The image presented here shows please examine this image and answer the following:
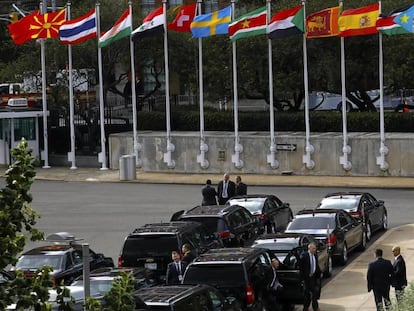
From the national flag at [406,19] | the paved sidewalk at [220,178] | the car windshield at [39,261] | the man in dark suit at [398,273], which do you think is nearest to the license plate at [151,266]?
the car windshield at [39,261]

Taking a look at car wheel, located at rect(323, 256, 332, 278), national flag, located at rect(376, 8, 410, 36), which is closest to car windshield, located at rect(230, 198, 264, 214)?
car wheel, located at rect(323, 256, 332, 278)

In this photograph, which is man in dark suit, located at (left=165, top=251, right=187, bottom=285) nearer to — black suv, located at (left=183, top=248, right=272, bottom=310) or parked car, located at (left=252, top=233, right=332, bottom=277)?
black suv, located at (left=183, top=248, right=272, bottom=310)

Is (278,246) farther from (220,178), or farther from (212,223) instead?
(220,178)

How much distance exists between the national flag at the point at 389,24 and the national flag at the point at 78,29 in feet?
40.7

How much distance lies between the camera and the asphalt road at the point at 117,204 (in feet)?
95.7

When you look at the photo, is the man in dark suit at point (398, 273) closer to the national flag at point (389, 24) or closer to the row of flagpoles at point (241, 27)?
the row of flagpoles at point (241, 27)

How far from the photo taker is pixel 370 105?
4903 cm

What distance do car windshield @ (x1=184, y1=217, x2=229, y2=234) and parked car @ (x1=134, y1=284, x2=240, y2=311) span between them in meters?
7.08

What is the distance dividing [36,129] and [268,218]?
23.7 metres

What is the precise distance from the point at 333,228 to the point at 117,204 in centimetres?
1302

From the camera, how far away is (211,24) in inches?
1535

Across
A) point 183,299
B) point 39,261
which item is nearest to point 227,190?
point 39,261

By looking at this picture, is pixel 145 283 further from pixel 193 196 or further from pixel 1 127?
pixel 1 127

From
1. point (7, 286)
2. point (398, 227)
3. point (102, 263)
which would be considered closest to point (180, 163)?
point (398, 227)
